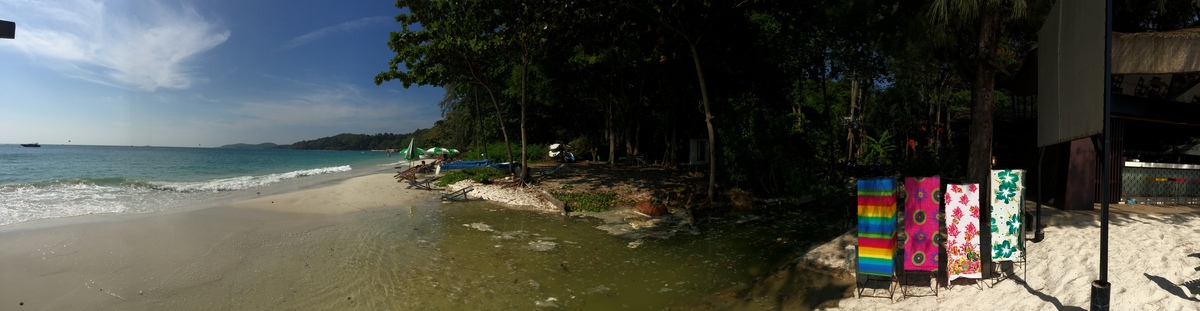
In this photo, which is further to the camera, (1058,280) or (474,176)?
(474,176)

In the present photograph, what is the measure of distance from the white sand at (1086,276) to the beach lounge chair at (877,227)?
38 centimetres

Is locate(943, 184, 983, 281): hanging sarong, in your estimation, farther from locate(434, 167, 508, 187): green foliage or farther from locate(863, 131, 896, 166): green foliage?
locate(434, 167, 508, 187): green foliage

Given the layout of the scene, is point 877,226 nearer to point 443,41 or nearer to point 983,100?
point 983,100

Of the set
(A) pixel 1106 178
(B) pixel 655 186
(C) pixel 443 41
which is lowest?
(B) pixel 655 186

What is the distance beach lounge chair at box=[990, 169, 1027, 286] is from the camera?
16.2 feet

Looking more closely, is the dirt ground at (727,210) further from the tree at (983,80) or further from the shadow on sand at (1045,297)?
the tree at (983,80)

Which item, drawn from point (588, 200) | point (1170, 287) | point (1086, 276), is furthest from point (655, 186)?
point (1170, 287)

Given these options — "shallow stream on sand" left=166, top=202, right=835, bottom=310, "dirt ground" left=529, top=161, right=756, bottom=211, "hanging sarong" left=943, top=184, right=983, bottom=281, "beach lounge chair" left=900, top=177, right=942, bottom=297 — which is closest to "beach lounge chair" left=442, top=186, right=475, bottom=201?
"dirt ground" left=529, top=161, right=756, bottom=211

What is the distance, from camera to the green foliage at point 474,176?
1866cm

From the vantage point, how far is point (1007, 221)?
5035mm

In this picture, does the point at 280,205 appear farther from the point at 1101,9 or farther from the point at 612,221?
the point at 1101,9

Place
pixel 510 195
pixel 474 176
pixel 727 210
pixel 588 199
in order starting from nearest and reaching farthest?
pixel 727 210
pixel 588 199
pixel 510 195
pixel 474 176

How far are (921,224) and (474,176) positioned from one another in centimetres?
1686

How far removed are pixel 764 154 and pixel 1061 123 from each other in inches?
347
